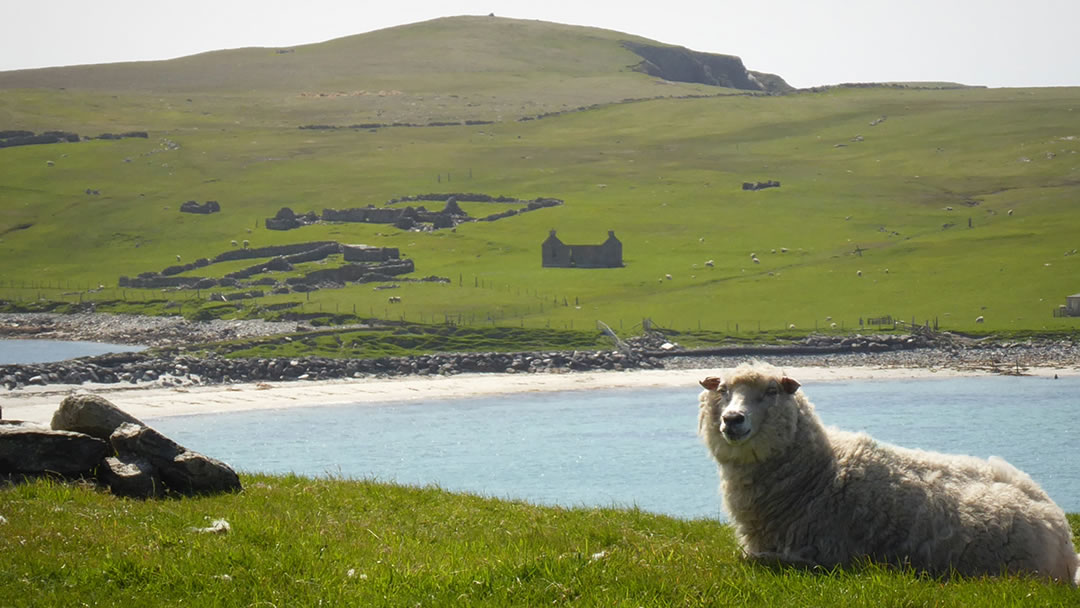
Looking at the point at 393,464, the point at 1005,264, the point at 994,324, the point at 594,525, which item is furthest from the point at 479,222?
the point at 594,525

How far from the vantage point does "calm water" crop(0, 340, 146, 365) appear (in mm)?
74625

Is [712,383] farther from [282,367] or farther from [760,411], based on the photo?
[282,367]

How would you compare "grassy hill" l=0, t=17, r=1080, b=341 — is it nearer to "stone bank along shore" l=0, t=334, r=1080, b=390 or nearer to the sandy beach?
"stone bank along shore" l=0, t=334, r=1080, b=390

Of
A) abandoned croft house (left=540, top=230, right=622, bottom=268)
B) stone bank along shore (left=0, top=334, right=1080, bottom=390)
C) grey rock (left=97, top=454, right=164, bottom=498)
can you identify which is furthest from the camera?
abandoned croft house (left=540, top=230, right=622, bottom=268)

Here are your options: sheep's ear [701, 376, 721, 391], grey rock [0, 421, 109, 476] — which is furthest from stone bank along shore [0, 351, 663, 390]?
sheep's ear [701, 376, 721, 391]

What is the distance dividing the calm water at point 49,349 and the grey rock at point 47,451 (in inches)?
2461

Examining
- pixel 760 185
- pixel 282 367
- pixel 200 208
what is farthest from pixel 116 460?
pixel 760 185

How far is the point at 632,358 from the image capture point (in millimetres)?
72875

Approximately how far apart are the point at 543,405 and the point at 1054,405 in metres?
24.2

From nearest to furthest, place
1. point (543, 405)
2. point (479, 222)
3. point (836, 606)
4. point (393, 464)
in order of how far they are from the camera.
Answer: point (836, 606) < point (393, 464) < point (543, 405) < point (479, 222)

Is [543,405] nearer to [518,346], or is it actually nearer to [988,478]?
[518,346]

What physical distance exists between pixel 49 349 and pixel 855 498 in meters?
77.8

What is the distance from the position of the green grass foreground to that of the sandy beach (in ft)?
134

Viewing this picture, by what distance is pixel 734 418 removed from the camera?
11.4 meters
